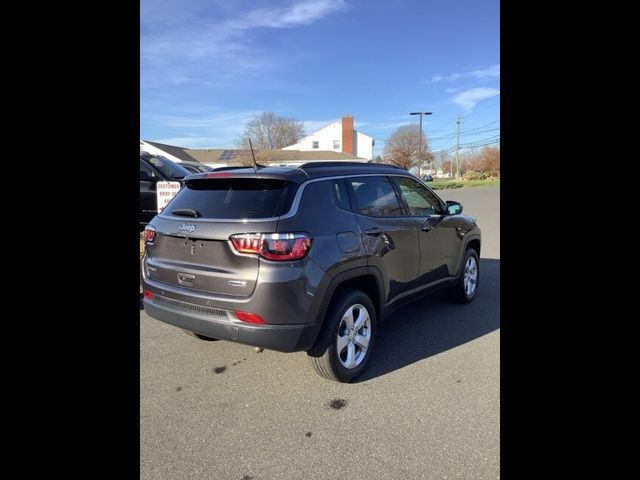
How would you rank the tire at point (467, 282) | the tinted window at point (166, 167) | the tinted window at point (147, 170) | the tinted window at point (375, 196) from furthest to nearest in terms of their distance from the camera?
the tinted window at point (166, 167) < the tinted window at point (147, 170) < the tire at point (467, 282) < the tinted window at point (375, 196)

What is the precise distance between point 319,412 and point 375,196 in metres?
1.97

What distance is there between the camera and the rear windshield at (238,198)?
9.59 ft

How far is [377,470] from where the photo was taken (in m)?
2.28

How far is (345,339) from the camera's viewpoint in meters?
3.27

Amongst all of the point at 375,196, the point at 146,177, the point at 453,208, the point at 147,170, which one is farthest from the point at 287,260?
the point at 147,170

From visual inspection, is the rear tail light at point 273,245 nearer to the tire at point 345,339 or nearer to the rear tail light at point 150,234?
the tire at point 345,339

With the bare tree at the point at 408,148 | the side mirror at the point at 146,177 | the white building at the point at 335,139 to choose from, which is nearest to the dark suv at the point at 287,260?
the side mirror at the point at 146,177

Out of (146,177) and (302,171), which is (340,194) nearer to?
(302,171)

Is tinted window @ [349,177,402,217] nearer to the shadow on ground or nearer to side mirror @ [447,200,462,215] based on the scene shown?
side mirror @ [447,200,462,215]
